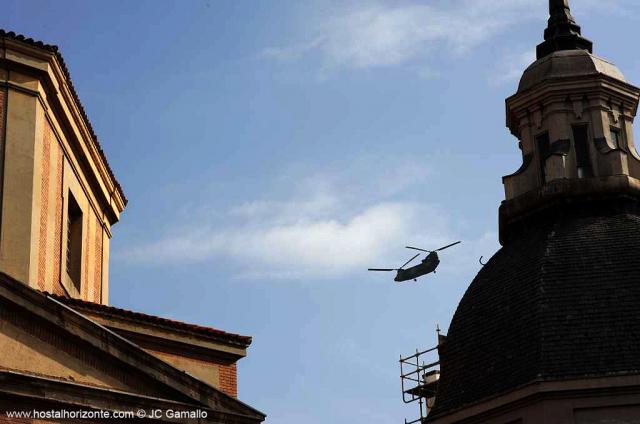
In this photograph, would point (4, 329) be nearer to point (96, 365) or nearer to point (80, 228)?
point (96, 365)

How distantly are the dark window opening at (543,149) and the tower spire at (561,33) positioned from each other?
369 centimetres

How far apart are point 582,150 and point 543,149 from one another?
4.17ft

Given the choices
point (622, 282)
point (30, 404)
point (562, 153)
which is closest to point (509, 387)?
point (622, 282)

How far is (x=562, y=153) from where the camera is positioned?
4106 cm

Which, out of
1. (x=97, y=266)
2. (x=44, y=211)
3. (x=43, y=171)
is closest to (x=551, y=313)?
(x=97, y=266)

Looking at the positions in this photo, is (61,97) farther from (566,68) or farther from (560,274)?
(566,68)

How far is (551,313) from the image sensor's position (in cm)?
3538

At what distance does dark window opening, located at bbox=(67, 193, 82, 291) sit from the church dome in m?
17.5

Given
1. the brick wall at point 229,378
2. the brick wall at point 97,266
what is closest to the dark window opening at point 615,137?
the brick wall at point 97,266

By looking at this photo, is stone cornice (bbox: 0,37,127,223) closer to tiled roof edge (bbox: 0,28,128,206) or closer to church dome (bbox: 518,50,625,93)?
tiled roof edge (bbox: 0,28,128,206)

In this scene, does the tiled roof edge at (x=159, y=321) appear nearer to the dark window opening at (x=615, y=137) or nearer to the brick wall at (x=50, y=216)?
the brick wall at (x=50, y=216)

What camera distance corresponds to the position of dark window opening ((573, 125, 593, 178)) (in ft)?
135

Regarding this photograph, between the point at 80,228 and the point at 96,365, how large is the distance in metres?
7.57

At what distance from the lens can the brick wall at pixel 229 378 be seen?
1038 inches
